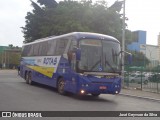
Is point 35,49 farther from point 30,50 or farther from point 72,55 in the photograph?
point 72,55

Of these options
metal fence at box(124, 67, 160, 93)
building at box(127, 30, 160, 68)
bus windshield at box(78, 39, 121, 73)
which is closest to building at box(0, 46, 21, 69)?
building at box(127, 30, 160, 68)

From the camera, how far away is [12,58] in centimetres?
10581

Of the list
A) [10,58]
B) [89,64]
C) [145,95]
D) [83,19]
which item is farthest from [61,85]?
[10,58]

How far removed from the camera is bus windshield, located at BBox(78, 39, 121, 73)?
675 inches

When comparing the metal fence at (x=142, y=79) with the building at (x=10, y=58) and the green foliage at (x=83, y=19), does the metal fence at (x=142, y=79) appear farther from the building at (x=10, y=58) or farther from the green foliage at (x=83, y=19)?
the building at (x=10, y=58)

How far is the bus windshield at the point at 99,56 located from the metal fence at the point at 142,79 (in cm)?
740

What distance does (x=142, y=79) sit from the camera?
25.8 meters

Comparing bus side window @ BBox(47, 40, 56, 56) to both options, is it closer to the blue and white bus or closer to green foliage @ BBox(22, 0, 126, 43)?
the blue and white bus

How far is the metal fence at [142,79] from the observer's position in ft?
80.6

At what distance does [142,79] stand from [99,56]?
915 centimetres

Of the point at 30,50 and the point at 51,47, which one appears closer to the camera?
the point at 51,47

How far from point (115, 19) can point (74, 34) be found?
2914 centimetres

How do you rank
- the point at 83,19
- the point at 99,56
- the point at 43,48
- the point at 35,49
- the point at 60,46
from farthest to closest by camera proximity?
the point at 83,19 → the point at 35,49 → the point at 43,48 → the point at 60,46 → the point at 99,56

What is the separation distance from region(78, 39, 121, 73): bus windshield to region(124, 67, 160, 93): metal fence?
7.40 m
